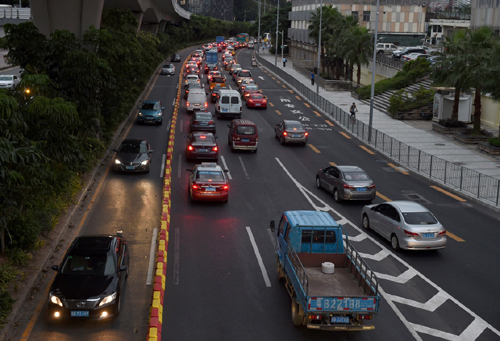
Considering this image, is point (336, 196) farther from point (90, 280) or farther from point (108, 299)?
point (108, 299)

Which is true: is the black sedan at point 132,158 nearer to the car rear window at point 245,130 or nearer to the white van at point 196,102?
the car rear window at point 245,130

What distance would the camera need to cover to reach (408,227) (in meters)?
20.2

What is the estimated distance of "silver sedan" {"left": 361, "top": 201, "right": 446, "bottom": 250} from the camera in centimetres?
2005

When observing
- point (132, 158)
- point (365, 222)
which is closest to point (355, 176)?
point (365, 222)

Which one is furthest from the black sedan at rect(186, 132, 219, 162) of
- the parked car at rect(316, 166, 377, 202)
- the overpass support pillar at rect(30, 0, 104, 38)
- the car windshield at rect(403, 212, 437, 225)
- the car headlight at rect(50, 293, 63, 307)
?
the car headlight at rect(50, 293, 63, 307)

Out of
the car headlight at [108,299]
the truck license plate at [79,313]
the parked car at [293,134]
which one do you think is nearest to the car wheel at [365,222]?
the car headlight at [108,299]

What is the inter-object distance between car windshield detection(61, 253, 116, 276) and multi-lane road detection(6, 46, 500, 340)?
1.20 m

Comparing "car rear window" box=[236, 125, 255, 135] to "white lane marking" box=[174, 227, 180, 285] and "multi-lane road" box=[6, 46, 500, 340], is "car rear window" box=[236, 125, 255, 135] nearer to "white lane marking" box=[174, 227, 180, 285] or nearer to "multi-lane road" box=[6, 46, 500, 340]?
"multi-lane road" box=[6, 46, 500, 340]

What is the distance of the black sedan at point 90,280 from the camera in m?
14.3

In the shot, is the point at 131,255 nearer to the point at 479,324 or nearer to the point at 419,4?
the point at 479,324

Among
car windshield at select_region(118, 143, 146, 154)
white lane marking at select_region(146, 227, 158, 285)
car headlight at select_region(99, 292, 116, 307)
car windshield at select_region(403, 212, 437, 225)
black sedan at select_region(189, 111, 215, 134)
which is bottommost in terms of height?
white lane marking at select_region(146, 227, 158, 285)

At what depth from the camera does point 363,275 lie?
1443cm

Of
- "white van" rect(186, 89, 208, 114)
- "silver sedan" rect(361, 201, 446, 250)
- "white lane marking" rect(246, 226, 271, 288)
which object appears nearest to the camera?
"white lane marking" rect(246, 226, 271, 288)

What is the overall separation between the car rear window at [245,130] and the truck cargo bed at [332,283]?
21078 millimetres
